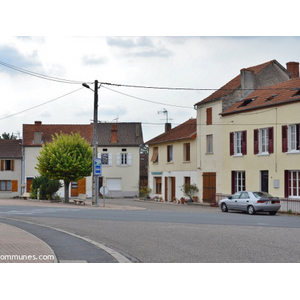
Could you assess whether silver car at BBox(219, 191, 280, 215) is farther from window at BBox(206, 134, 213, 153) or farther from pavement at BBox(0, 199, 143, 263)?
pavement at BBox(0, 199, 143, 263)

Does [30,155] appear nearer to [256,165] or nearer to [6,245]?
[256,165]

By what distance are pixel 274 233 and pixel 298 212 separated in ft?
42.4

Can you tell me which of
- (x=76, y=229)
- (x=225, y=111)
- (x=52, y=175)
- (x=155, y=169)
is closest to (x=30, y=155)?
(x=155, y=169)

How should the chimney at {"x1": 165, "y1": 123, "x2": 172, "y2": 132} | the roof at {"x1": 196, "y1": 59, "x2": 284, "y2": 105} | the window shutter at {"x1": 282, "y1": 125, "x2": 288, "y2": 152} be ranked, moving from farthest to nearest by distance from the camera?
1. the chimney at {"x1": 165, "y1": 123, "x2": 172, "y2": 132}
2. the roof at {"x1": 196, "y1": 59, "x2": 284, "y2": 105}
3. the window shutter at {"x1": 282, "y1": 125, "x2": 288, "y2": 152}

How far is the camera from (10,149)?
59375 millimetres

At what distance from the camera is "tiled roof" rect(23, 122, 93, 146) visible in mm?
58438

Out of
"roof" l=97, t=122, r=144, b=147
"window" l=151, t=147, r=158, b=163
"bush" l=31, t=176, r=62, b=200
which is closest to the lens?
"bush" l=31, t=176, r=62, b=200

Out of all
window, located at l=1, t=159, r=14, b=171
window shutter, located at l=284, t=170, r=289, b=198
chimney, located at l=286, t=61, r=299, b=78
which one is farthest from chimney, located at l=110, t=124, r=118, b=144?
window shutter, located at l=284, t=170, r=289, b=198

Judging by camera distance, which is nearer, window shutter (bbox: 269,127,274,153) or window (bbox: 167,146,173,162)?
window shutter (bbox: 269,127,274,153)

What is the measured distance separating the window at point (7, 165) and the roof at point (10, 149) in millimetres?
573

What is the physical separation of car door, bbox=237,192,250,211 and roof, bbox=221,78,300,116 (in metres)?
6.33

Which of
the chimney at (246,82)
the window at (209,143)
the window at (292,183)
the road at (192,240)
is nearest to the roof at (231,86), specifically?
the chimney at (246,82)

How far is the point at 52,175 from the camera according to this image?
3800 cm

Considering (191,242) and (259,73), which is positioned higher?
(259,73)
